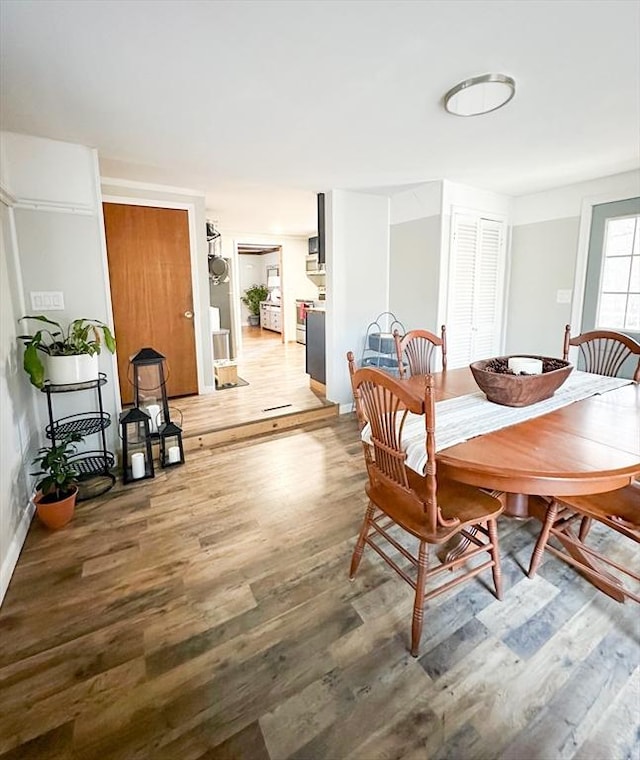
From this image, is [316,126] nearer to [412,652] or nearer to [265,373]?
[412,652]

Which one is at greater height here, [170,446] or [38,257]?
[38,257]

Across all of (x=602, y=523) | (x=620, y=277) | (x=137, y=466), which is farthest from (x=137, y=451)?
(x=620, y=277)

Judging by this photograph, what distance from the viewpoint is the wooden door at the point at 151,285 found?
3.84m

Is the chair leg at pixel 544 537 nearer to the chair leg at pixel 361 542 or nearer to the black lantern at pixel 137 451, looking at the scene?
the chair leg at pixel 361 542

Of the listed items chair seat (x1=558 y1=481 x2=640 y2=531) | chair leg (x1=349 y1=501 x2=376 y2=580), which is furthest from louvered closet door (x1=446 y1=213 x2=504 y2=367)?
chair leg (x1=349 y1=501 x2=376 y2=580)

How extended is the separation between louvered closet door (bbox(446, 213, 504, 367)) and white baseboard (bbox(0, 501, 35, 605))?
141 inches

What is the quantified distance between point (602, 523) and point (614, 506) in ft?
0.31

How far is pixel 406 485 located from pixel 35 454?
7.77 ft

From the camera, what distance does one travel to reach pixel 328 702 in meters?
1.29

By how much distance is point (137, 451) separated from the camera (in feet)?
9.73

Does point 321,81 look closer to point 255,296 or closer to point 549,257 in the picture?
point 549,257

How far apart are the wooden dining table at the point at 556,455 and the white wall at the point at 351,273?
2.51 m

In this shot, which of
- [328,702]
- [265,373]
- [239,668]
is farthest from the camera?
[265,373]

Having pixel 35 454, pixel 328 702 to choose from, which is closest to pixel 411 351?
pixel 328 702
